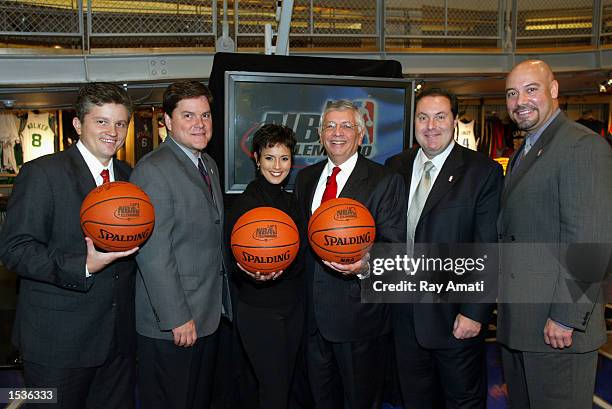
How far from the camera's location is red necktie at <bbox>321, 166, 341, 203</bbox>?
2.38m

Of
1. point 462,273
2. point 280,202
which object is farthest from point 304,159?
point 462,273

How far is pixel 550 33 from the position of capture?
26.6ft

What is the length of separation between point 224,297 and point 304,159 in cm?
158

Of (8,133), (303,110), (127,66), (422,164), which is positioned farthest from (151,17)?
(422,164)

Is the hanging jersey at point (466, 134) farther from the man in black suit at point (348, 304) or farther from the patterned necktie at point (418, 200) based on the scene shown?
the man in black suit at point (348, 304)

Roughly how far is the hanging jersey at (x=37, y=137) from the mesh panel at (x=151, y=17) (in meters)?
2.54

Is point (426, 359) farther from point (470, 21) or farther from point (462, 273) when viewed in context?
point (470, 21)

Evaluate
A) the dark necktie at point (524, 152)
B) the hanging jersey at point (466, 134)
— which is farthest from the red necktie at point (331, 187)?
the hanging jersey at point (466, 134)

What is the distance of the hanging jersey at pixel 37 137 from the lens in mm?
8992

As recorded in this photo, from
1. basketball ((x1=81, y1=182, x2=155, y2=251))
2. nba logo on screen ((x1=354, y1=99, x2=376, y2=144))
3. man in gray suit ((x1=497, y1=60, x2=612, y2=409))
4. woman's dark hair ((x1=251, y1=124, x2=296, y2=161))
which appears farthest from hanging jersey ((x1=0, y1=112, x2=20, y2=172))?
man in gray suit ((x1=497, y1=60, x2=612, y2=409))

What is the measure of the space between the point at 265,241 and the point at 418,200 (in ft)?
2.76

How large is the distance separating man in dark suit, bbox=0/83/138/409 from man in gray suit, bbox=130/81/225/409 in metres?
0.13

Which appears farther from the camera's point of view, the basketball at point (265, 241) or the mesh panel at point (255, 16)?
the mesh panel at point (255, 16)

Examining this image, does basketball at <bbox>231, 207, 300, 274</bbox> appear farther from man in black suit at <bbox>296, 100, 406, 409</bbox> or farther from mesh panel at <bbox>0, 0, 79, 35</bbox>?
mesh panel at <bbox>0, 0, 79, 35</bbox>
